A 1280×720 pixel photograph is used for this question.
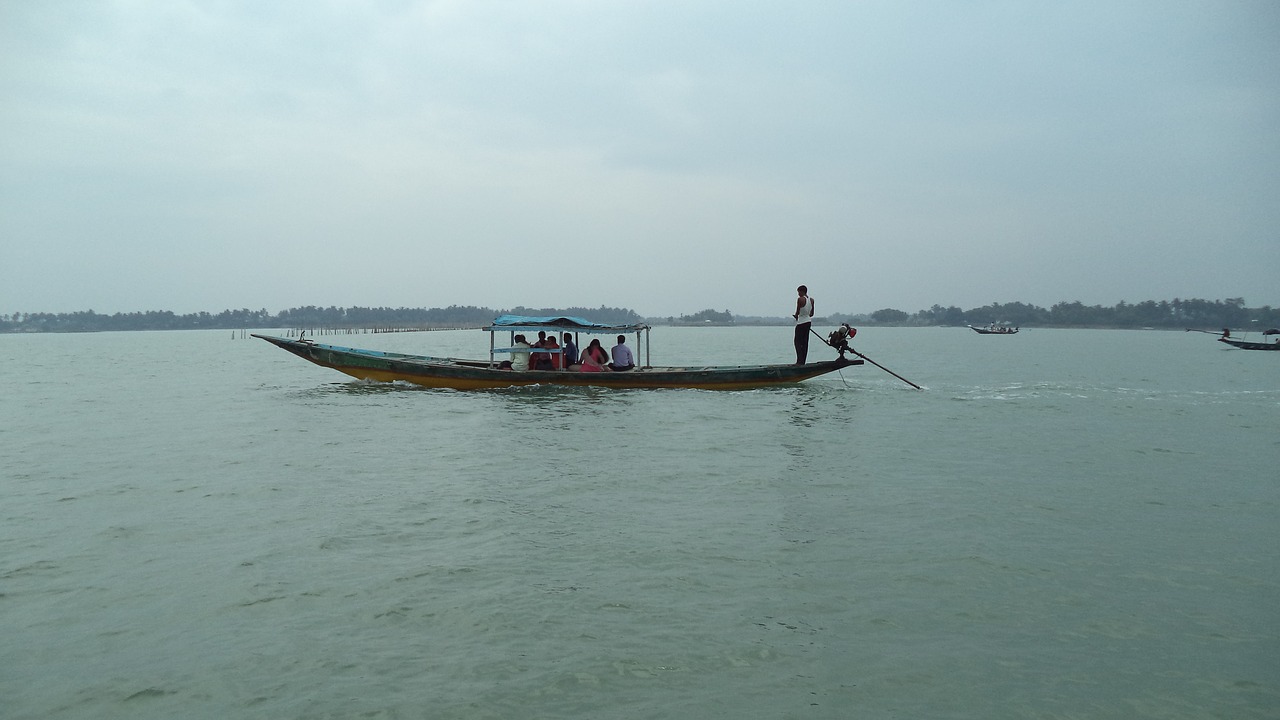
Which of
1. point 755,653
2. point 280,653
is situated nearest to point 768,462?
point 755,653

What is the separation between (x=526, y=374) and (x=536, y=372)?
28 centimetres

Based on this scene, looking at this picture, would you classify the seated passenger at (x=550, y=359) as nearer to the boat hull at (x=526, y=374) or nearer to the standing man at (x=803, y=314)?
the boat hull at (x=526, y=374)

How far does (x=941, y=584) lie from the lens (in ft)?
23.4

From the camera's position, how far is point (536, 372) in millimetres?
22359

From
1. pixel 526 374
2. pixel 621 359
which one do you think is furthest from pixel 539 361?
pixel 621 359

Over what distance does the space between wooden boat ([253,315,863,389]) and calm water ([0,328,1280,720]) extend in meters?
6.29

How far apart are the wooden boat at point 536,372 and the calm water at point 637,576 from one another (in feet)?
20.6

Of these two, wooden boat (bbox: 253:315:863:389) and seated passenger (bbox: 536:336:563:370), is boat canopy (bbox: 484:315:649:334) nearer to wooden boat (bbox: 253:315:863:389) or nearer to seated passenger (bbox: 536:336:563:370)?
wooden boat (bbox: 253:315:863:389)

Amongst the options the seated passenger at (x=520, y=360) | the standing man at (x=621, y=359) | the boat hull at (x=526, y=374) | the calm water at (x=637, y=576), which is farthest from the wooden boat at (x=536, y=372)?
the calm water at (x=637, y=576)

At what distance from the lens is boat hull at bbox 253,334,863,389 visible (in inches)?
880

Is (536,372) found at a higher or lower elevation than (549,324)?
lower

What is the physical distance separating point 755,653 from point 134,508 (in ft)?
28.1

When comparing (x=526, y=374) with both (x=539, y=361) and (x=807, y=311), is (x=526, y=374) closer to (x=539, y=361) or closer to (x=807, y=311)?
(x=539, y=361)

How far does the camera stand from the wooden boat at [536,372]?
22.4m
